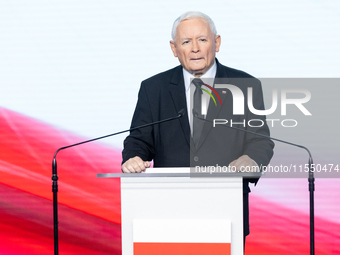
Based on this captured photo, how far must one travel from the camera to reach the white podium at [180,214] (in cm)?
157

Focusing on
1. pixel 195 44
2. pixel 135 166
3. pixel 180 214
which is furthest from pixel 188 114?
pixel 180 214

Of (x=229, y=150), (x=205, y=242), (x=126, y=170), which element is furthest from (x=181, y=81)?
(x=205, y=242)

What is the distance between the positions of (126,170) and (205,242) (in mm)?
463

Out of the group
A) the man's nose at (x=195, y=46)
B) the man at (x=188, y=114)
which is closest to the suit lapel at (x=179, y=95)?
the man at (x=188, y=114)

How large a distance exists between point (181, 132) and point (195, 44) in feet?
1.45

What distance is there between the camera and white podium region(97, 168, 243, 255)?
1566 mm

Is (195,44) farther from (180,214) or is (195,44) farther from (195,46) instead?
(180,214)

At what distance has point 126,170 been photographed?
5.99 feet

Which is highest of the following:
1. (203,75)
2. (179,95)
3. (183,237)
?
(203,75)

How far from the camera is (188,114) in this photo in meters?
2.21

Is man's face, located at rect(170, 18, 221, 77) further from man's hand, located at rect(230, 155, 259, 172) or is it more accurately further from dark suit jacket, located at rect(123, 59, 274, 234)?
man's hand, located at rect(230, 155, 259, 172)

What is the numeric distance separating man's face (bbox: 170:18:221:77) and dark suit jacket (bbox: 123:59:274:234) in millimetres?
113

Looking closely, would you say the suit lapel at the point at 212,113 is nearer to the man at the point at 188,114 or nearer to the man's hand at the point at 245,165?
the man at the point at 188,114

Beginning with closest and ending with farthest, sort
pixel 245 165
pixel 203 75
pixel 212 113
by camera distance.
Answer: pixel 245 165, pixel 212 113, pixel 203 75
